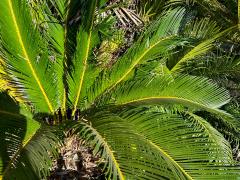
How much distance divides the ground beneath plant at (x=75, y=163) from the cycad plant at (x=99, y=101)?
25 cm

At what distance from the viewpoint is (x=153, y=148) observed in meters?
3.10

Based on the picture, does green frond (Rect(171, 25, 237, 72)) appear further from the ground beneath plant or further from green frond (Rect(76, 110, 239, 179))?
the ground beneath plant

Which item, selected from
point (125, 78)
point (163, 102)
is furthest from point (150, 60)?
point (163, 102)

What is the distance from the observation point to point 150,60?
3928mm

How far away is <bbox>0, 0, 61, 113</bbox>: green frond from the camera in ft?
11.0

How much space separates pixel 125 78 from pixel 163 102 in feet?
1.82

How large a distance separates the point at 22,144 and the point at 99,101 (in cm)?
95

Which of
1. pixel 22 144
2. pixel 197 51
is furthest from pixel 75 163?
pixel 197 51

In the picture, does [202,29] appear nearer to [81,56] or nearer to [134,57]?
[134,57]

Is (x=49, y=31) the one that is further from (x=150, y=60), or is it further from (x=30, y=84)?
(x=150, y=60)

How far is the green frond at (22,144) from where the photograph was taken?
2881 millimetres

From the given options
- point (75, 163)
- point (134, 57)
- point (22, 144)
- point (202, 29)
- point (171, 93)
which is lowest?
point (75, 163)

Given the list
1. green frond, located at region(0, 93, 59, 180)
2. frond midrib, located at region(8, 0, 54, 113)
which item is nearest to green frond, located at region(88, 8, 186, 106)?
frond midrib, located at region(8, 0, 54, 113)

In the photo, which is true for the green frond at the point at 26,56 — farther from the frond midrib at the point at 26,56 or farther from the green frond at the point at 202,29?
the green frond at the point at 202,29
